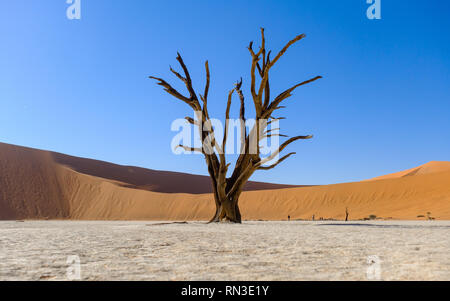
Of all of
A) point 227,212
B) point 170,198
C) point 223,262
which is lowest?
point 170,198

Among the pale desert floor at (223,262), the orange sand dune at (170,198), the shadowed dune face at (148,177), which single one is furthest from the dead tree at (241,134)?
the shadowed dune face at (148,177)

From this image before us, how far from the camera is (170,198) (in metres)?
46.4

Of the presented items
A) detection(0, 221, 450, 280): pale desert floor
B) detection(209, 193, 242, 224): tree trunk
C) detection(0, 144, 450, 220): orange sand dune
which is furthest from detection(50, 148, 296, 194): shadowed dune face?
detection(0, 221, 450, 280): pale desert floor

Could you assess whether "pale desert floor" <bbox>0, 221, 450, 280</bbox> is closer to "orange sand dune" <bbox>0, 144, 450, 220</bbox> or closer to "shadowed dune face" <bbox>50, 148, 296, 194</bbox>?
"orange sand dune" <bbox>0, 144, 450, 220</bbox>

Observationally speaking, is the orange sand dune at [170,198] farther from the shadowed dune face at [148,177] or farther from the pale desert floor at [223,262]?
the pale desert floor at [223,262]

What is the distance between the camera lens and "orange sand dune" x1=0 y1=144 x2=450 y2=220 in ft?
122

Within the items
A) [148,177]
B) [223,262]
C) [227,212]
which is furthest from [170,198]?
[223,262]

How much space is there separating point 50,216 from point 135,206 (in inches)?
339

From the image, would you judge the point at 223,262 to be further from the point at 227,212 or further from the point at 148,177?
the point at 148,177
